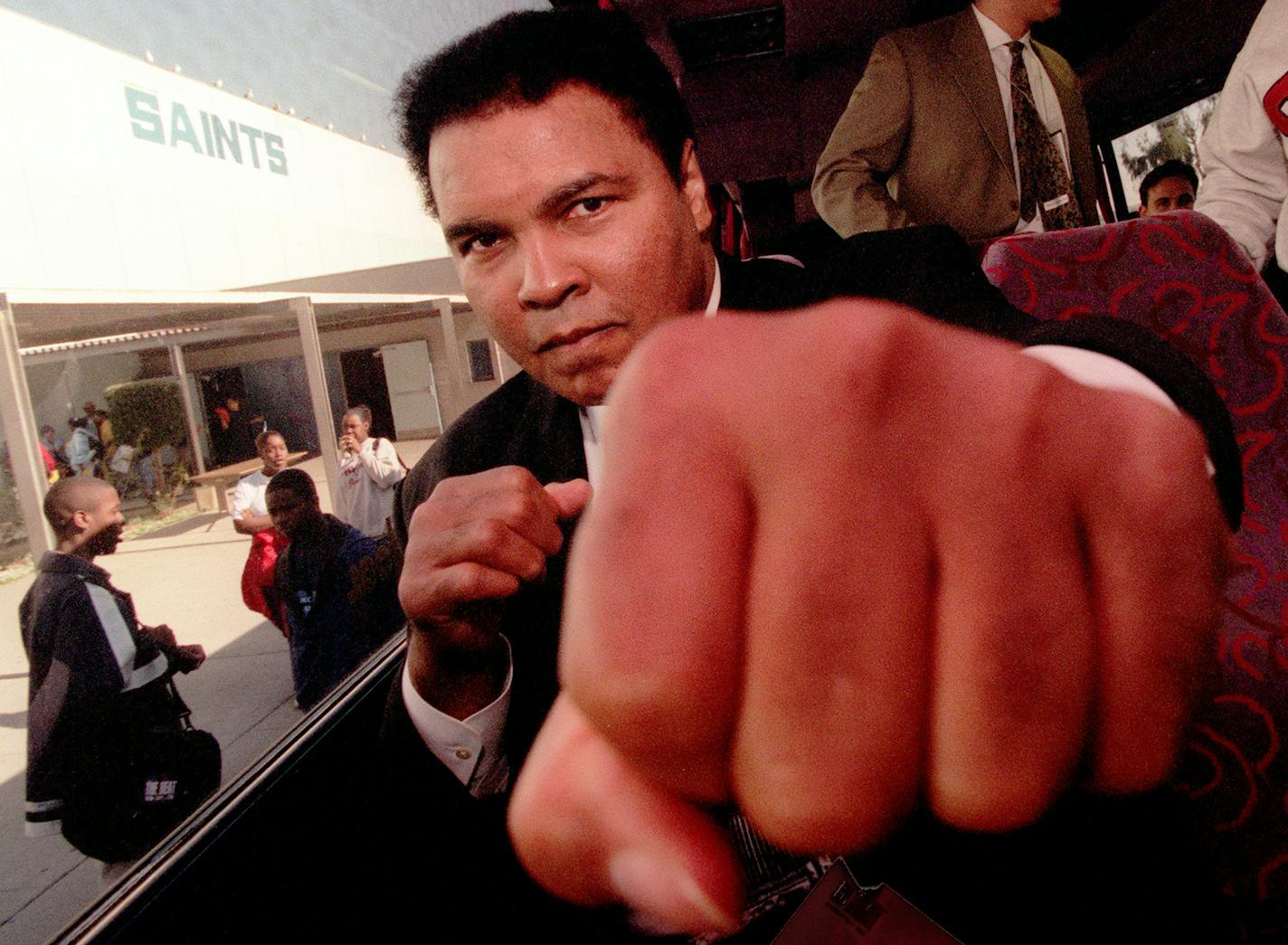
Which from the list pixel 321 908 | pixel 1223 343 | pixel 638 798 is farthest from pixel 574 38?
pixel 321 908

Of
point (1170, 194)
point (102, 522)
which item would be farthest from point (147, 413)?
point (1170, 194)

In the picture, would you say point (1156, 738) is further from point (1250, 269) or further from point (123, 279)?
point (123, 279)

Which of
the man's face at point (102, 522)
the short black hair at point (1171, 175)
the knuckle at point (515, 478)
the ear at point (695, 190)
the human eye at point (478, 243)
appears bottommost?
the man's face at point (102, 522)

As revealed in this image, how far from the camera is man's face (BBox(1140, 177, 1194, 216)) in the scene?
9.13 ft

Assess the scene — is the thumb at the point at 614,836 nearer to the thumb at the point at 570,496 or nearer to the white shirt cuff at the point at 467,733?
the thumb at the point at 570,496

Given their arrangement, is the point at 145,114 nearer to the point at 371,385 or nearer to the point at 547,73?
the point at 547,73

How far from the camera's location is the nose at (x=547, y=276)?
56 cm

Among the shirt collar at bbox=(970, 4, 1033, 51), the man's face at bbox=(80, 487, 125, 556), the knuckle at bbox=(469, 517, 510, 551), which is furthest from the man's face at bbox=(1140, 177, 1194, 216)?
the man's face at bbox=(80, 487, 125, 556)

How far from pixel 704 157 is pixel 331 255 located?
2630mm

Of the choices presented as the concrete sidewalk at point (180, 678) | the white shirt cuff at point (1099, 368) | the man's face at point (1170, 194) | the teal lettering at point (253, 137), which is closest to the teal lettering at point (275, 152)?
the teal lettering at point (253, 137)

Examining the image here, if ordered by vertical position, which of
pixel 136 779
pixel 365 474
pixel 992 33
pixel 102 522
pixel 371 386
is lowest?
pixel 136 779

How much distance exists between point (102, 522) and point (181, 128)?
0.82 metres

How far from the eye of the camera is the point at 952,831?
20.8 inches

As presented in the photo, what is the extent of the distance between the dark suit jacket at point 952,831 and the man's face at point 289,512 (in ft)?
5.71
